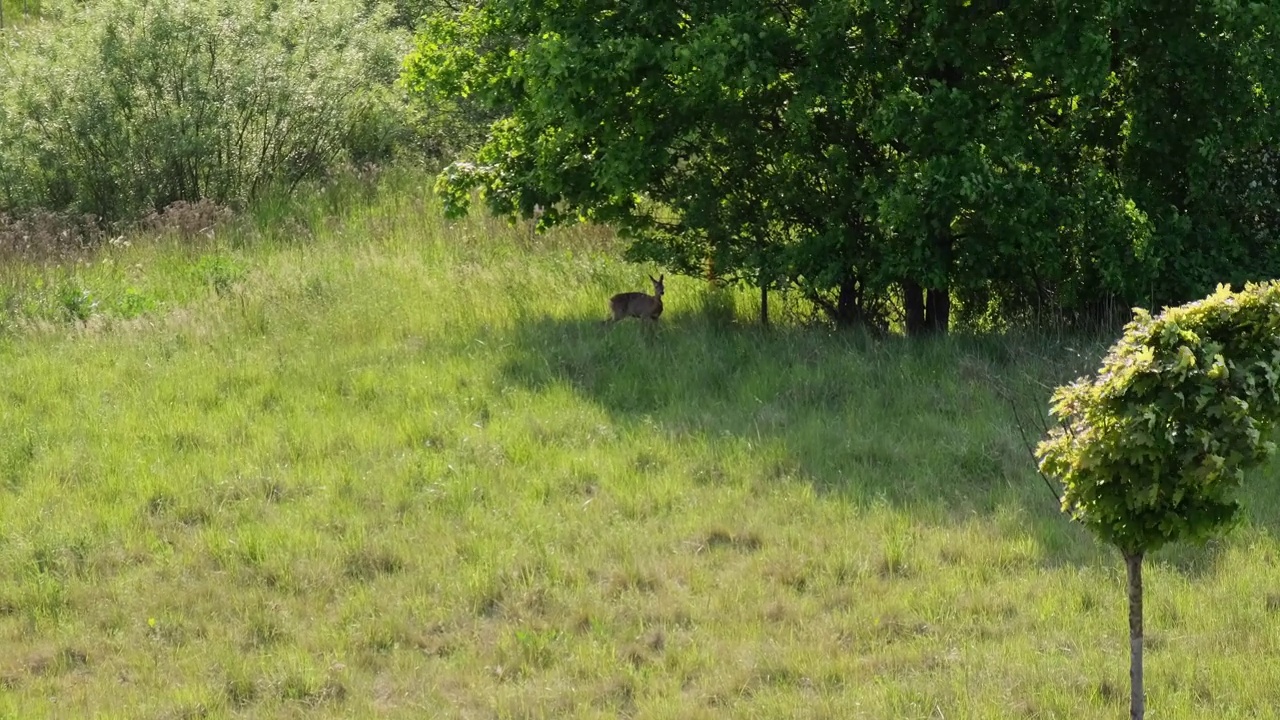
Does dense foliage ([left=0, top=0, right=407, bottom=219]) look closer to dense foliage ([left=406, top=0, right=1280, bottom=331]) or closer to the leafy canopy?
dense foliage ([left=406, top=0, right=1280, bottom=331])

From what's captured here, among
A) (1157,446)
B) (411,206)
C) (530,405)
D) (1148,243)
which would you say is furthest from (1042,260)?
(411,206)

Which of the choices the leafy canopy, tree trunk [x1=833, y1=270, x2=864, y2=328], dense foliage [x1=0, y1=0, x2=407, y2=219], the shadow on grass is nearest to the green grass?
the shadow on grass

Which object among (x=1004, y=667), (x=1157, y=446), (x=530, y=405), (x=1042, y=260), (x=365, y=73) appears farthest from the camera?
(x=365, y=73)

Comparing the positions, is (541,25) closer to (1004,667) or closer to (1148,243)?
(1148,243)

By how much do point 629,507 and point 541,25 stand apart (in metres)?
5.08

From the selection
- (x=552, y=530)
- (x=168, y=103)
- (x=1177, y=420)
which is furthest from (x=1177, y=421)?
(x=168, y=103)

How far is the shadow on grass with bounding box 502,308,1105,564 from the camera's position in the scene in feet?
30.4

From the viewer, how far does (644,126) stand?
39.7 ft

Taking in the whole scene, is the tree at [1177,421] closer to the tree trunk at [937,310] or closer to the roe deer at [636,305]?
the roe deer at [636,305]

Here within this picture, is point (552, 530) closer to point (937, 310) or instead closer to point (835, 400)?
point (835, 400)

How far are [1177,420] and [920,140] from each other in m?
6.53

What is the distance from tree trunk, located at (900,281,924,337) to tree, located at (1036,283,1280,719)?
23.3ft

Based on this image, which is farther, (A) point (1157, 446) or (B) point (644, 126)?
(B) point (644, 126)

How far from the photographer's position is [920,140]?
11.5 m
